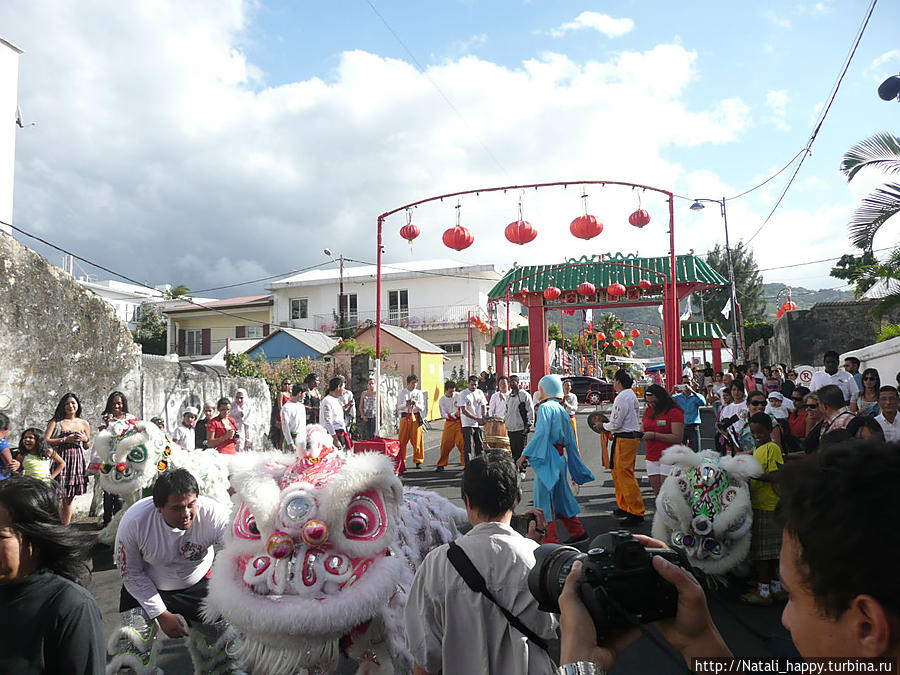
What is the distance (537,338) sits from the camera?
20172 millimetres

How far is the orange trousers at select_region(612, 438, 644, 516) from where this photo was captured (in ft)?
22.4

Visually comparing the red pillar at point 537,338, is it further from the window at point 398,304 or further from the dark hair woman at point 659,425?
the window at point 398,304

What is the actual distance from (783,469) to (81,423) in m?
7.39

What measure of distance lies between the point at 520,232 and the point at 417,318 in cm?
2816

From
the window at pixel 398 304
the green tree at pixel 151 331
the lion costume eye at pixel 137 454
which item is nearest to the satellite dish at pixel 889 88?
the lion costume eye at pixel 137 454

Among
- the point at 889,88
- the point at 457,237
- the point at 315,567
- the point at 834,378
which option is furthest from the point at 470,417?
the point at 315,567

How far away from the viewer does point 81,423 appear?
6.71 metres

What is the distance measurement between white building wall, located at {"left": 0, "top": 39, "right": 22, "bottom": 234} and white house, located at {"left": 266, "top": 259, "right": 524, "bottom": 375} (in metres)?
20.7

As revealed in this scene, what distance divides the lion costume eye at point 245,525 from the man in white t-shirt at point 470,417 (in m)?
7.96

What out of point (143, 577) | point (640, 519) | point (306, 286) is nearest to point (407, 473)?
point (640, 519)

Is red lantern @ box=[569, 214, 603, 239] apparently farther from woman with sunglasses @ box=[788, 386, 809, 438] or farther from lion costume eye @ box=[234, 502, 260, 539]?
lion costume eye @ box=[234, 502, 260, 539]

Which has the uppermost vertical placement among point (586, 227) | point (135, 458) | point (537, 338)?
point (586, 227)

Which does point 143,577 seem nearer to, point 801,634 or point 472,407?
point 801,634

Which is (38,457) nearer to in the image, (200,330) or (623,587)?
(623,587)
